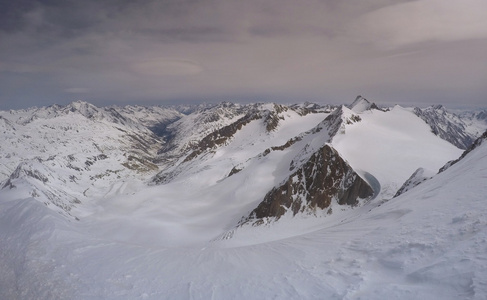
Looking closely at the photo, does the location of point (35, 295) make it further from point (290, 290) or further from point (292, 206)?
point (292, 206)

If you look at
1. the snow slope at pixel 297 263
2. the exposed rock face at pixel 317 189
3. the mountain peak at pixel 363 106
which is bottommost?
the exposed rock face at pixel 317 189

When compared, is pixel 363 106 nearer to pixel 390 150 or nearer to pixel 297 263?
pixel 390 150

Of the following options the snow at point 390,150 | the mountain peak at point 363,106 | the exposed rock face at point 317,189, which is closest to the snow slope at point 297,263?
the snow at point 390,150

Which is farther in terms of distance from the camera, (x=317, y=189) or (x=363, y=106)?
(x=363, y=106)

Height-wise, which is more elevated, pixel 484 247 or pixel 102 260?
pixel 484 247

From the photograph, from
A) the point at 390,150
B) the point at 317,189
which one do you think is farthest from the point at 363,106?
the point at 317,189

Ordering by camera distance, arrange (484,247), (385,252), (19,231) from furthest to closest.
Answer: (19,231)
(385,252)
(484,247)

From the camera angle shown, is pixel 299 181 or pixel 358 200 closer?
pixel 358 200

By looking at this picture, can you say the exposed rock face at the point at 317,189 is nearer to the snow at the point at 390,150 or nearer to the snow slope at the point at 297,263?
the snow at the point at 390,150

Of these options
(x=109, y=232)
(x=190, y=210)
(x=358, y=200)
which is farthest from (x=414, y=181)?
(x=109, y=232)
